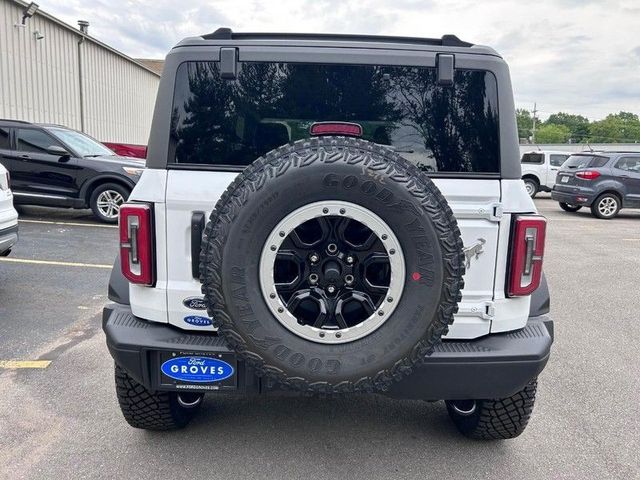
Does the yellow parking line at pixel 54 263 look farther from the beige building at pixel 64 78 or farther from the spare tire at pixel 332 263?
the beige building at pixel 64 78

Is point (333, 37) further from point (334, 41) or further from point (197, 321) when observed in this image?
point (197, 321)

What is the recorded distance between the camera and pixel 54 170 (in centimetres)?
893

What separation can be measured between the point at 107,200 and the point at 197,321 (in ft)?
24.6

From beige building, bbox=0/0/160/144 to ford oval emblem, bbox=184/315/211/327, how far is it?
40.4 feet

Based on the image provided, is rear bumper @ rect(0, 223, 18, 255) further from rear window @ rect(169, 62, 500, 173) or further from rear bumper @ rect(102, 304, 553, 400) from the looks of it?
rear window @ rect(169, 62, 500, 173)

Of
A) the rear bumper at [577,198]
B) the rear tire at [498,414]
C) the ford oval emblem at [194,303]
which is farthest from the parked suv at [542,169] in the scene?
the ford oval emblem at [194,303]

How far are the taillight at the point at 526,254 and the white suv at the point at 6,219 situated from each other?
4.61m

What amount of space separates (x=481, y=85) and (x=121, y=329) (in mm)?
1984

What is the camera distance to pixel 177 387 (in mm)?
2365

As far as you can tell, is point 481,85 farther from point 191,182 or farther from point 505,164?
point 191,182

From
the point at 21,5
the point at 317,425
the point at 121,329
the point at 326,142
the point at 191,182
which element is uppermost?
the point at 21,5

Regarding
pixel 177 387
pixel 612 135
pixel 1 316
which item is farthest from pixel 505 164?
pixel 612 135

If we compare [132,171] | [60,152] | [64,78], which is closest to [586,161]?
[132,171]

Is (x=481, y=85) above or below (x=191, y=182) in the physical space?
above
